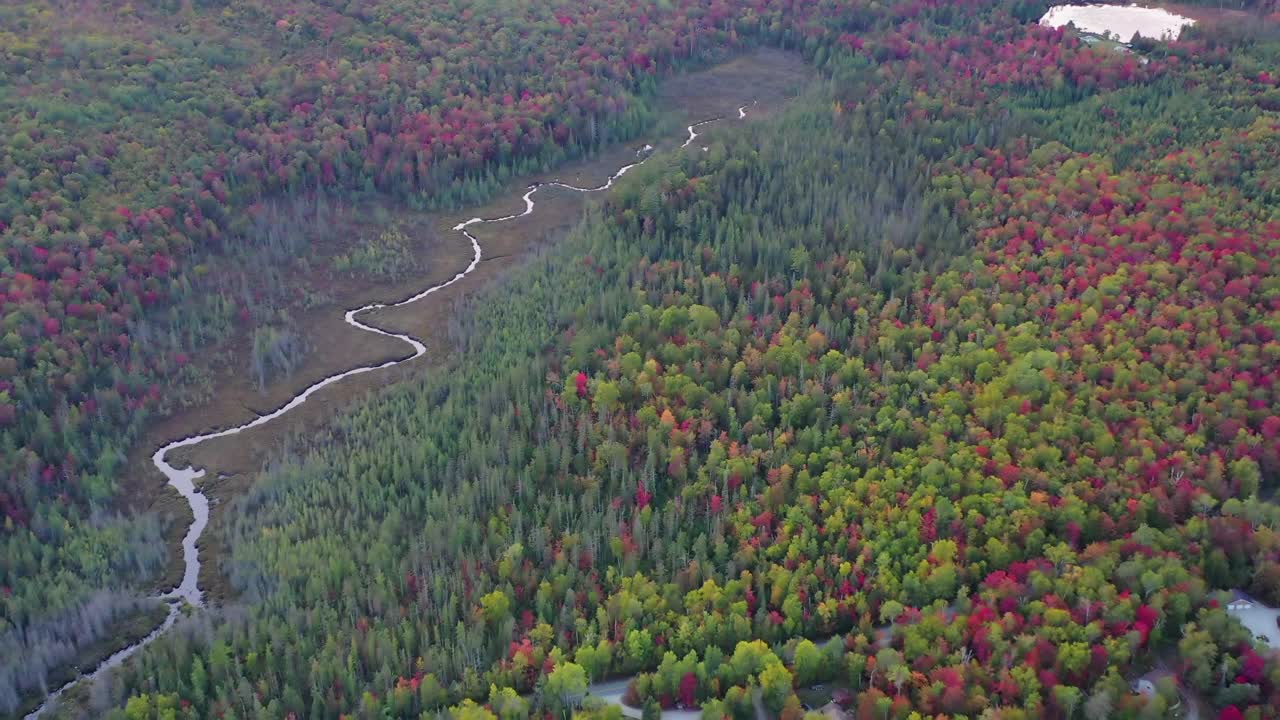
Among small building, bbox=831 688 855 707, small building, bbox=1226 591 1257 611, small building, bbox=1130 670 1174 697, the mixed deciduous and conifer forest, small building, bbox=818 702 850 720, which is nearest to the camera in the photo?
small building, bbox=1130 670 1174 697

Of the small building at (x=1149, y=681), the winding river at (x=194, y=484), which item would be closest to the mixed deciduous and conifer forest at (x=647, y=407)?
the small building at (x=1149, y=681)

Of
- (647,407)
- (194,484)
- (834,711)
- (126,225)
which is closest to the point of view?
(834,711)

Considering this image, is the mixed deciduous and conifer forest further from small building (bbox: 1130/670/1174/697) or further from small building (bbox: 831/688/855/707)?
small building (bbox: 831/688/855/707)

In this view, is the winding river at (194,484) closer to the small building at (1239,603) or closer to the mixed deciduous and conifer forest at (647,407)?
the mixed deciduous and conifer forest at (647,407)

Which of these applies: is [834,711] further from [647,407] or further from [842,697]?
[647,407]

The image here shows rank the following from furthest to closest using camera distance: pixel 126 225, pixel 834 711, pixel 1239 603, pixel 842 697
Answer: pixel 126 225, pixel 1239 603, pixel 842 697, pixel 834 711

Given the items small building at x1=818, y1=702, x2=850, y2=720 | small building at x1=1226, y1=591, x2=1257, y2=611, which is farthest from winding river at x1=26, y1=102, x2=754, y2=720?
small building at x1=1226, y1=591, x2=1257, y2=611

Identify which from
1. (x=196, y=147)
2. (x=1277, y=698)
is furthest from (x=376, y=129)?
(x=1277, y=698)

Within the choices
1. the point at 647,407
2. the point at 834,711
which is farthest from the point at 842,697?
the point at 647,407
